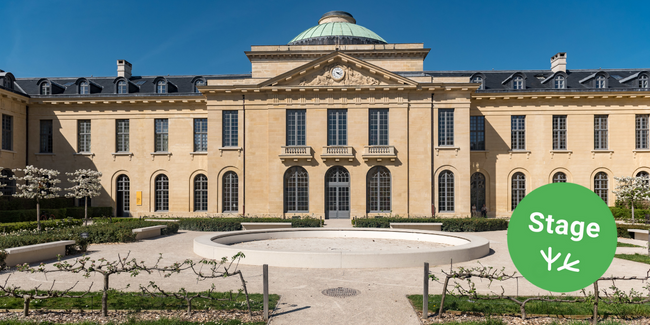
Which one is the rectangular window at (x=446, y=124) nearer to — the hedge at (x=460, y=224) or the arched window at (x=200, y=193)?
the hedge at (x=460, y=224)

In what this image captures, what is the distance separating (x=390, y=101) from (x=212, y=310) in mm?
28337

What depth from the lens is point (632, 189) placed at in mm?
32625

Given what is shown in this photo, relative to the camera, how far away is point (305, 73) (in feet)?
112

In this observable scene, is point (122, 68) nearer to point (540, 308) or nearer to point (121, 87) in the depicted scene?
point (121, 87)

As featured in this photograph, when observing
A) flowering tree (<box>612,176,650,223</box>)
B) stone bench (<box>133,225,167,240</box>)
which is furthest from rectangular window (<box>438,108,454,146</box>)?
stone bench (<box>133,225,167,240</box>)

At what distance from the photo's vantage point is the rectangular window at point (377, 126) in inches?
1361

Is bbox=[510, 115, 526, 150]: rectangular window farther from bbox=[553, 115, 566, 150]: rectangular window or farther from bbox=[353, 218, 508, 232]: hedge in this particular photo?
bbox=[353, 218, 508, 232]: hedge

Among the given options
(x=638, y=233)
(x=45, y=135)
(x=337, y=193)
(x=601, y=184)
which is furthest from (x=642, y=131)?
(x=45, y=135)

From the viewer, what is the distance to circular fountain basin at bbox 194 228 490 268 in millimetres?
13352

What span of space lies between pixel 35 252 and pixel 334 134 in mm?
23970

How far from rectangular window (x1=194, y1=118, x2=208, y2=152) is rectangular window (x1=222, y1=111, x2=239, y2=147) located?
442 cm

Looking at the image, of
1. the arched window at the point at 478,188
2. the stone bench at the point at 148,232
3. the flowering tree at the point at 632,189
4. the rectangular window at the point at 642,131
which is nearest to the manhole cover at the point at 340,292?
the stone bench at the point at 148,232

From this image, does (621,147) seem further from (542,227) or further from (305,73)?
(542,227)

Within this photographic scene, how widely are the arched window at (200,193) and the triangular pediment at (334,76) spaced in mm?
11478
